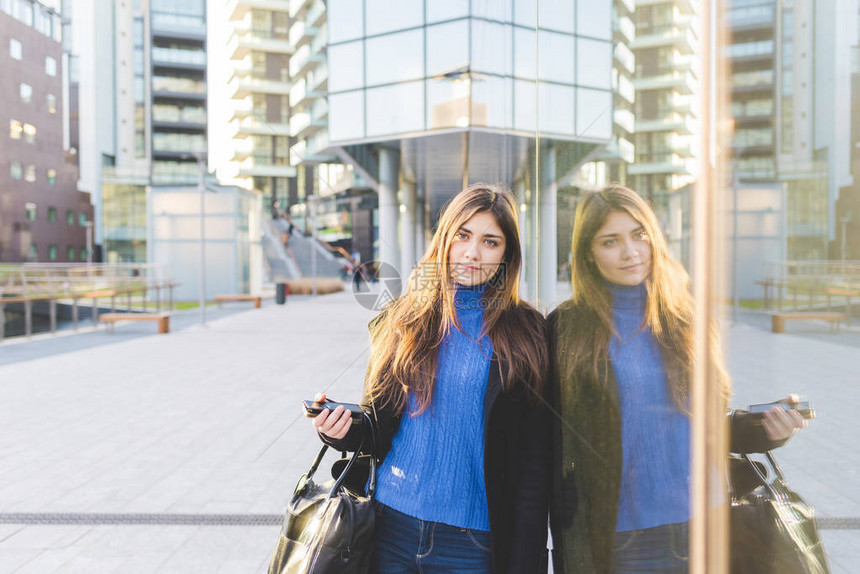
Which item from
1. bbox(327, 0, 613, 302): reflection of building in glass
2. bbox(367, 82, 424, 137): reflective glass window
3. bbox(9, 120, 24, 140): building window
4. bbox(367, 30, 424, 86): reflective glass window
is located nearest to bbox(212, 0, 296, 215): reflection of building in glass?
bbox(327, 0, 613, 302): reflection of building in glass

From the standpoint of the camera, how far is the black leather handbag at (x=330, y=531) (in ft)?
4.59

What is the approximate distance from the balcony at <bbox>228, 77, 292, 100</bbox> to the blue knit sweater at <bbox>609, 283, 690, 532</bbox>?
373 cm

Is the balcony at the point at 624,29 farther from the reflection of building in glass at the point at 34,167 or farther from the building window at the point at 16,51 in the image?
the building window at the point at 16,51

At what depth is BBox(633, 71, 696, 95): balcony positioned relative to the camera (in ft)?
3.47

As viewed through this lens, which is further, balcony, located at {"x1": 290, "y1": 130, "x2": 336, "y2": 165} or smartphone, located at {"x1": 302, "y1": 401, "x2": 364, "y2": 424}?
balcony, located at {"x1": 290, "y1": 130, "x2": 336, "y2": 165}

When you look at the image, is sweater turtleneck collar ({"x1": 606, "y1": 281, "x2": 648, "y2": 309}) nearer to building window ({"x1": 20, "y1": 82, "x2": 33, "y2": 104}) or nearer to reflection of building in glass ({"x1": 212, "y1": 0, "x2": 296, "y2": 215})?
reflection of building in glass ({"x1": 212, "y1": 0, "x2": 296, "y2": 215})

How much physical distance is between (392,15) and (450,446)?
196 inches

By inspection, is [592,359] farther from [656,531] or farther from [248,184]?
[248,184]

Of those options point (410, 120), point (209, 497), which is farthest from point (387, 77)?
point (209, 497)

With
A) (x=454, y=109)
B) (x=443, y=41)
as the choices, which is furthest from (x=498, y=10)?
(x=443, y=41)

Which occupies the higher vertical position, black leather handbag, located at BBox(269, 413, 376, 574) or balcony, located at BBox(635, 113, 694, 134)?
balcony, located at BBox(635, 113, 694, 134)

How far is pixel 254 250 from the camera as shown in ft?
75.4

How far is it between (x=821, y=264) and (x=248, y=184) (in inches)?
192

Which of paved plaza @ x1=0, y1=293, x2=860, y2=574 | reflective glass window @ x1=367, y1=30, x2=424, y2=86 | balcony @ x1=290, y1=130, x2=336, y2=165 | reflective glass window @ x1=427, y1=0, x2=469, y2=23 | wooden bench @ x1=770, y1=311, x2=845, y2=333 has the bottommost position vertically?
paved plaza @ x1=0, y1=293, x2=860, y2=574
